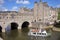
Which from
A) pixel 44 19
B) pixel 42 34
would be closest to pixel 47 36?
pixel 42 34

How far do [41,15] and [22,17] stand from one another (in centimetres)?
Answer: 610

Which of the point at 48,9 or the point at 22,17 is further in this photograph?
the point at 48,9

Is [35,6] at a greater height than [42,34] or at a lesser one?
greater

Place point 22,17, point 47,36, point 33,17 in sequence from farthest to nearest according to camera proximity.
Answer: point 33,17, point 22,17, point 47,36

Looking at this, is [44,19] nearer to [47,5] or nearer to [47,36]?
[47,5]

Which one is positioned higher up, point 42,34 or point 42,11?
point 42,11

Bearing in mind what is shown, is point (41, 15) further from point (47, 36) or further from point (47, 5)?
point (47, 36)

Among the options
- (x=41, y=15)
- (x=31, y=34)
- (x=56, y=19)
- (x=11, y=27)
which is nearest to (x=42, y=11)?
(x=41, y=15)

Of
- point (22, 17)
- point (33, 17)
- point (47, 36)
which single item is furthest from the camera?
point (33, 17)

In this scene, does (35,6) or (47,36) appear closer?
(47,36)

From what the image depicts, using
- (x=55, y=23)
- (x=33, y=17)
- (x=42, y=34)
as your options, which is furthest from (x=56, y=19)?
(x=42, y=34)

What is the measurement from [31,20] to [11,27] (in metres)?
4.55

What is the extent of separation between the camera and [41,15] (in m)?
43.1

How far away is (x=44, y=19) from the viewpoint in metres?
42.4
